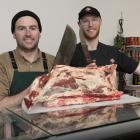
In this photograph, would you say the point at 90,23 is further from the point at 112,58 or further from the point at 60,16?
the point at 60,16

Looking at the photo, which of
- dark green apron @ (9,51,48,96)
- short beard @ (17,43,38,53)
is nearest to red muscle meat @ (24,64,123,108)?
dark green apron @ (9,51,48,96)

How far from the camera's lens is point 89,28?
1858 mm

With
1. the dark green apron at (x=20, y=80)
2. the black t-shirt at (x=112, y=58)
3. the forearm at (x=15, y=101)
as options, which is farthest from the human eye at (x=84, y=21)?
the forearm at (x=15, y=101)

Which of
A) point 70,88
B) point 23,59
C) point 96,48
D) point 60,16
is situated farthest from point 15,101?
point 60,16

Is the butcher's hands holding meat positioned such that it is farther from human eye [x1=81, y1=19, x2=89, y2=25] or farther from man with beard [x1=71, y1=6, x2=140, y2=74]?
human eye [x1=81, y1=19, x2=89, y2=25]

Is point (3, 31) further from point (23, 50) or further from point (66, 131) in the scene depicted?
point (66, 131)

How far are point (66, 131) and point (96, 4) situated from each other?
2.67 meters

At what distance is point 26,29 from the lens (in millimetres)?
1541

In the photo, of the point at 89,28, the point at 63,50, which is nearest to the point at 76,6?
the point at 89,28

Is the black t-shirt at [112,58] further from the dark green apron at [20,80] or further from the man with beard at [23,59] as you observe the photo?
the dark green apron at [20,80]

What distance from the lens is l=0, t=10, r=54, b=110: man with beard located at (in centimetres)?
147

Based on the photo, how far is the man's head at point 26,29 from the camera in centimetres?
154

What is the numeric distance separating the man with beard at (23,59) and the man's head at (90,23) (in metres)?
0.36

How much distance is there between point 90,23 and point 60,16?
3.69 feet
